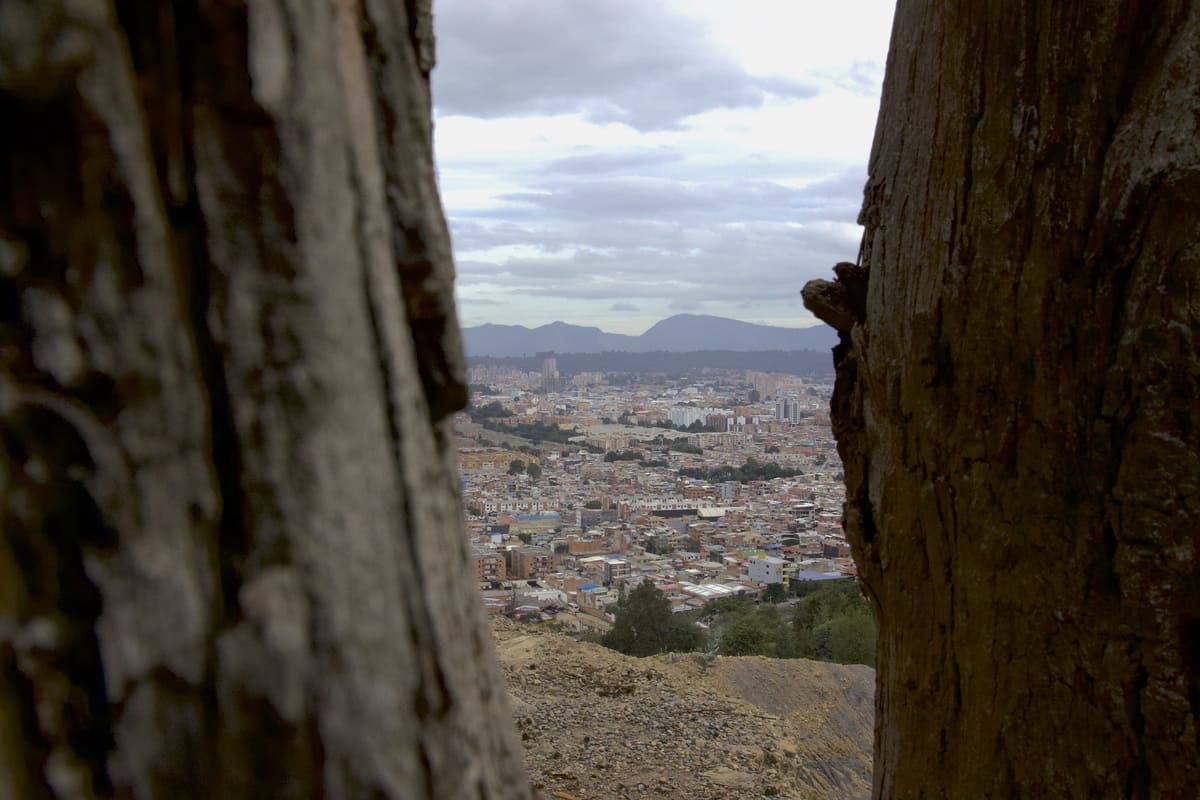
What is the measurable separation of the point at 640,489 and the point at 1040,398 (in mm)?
13267

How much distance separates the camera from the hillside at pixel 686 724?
3.97 meters

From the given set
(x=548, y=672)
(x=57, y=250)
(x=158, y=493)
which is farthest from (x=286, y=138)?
(x=548, y=672)

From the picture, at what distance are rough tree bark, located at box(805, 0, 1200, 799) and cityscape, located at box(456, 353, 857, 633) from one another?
29.1 inches

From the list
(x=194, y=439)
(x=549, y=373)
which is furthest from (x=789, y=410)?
(x=194, y=439)

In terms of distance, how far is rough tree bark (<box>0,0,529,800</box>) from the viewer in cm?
67

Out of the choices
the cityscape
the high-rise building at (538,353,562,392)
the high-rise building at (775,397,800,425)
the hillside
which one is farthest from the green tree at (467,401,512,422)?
the hillside

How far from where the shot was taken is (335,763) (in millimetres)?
676

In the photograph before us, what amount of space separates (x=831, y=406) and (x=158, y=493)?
1857mm

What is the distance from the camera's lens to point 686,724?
15.1 ft

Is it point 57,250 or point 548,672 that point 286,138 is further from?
point 548,672

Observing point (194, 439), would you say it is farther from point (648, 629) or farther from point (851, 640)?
point (851, 640)

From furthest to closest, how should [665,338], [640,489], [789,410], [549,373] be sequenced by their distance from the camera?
[665,338] → [549,373] → [789,410] → [640,489]

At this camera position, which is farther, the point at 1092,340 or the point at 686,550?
the point at 686,550

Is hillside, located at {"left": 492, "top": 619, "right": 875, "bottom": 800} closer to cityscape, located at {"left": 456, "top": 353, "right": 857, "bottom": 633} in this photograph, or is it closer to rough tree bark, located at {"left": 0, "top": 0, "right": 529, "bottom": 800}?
cityscape, located at {"left": 456, "top": 353, "right": 857, "bottom": 633}
